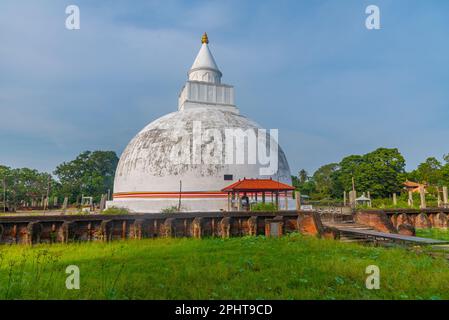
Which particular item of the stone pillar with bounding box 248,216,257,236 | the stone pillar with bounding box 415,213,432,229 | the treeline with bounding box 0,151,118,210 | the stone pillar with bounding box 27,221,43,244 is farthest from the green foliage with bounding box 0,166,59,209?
the stone pillar with bounding box 415,213,432,229

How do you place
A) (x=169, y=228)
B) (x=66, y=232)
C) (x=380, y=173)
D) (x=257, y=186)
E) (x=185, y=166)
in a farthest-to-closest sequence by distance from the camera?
(x=380, y=173), (x=185, y=166), (x=257, y=186), (x=169, y=228), (x=66, y=232)

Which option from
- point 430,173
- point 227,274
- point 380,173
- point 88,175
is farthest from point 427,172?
point 88,175

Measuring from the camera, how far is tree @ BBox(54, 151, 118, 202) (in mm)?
47125

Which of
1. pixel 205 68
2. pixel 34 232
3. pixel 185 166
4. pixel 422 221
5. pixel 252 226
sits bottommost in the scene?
pixel 422 221

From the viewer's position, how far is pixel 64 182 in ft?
168

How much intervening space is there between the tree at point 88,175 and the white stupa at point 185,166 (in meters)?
21.6

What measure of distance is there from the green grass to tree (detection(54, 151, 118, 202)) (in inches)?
1537

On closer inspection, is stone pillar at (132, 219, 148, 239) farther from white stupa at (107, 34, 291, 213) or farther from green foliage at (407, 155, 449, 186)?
green foliage at (407, 155, 449, 186)

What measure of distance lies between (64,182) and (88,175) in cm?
443

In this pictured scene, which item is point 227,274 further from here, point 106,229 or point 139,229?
point 106,229

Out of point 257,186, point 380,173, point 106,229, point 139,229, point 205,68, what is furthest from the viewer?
point 380,173

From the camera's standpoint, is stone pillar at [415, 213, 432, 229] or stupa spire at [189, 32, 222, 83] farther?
stupa spire at [189, 32, 222, 83]

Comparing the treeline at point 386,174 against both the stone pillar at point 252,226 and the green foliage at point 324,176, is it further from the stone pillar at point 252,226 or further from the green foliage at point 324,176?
the stone pillar at point 252,226
